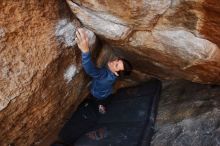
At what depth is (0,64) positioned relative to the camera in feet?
10.0

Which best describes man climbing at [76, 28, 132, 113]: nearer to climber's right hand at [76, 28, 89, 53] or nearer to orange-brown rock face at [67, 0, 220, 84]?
climber's right hand at [76, 28, 89, 53]

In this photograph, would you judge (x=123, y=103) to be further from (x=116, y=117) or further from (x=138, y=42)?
(x=138, y=42)

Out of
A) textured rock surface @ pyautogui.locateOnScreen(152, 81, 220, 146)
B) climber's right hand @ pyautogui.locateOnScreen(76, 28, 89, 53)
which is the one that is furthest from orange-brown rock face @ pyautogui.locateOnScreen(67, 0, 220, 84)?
textured rock surface @ pyautogui.locateOnScreen(152, 81, 220, 146)

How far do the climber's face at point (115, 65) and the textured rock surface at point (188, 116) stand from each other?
76 cm

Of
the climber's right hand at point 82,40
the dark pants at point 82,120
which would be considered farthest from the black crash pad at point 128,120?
the climber's right hand at point 82,40

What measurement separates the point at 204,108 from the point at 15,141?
2059 mm

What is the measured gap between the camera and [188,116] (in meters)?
3.95

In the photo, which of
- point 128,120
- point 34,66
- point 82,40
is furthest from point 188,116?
point 34,66

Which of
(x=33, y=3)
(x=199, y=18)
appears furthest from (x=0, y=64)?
(x=199, y=18)

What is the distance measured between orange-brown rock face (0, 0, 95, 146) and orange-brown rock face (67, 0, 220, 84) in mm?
312

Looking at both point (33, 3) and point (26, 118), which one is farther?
point (26, 118)

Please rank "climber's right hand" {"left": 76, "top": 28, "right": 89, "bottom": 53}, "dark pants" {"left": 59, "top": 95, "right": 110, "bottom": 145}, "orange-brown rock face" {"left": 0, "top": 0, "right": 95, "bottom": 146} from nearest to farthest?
1. "orange-brown rock face" {"left": 0, "top": 0, "right": 95, "bottom": 146}
2. "climber's right hand" {"left": 76, "top": 28, "right": 89, "bottom": 53}
3. "dark pants" {"left": 59, "top": 95, "right": 110, "bottom": 145}

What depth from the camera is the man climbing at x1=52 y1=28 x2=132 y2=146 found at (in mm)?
4012

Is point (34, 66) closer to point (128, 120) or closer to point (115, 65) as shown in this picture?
point (115, 65)
